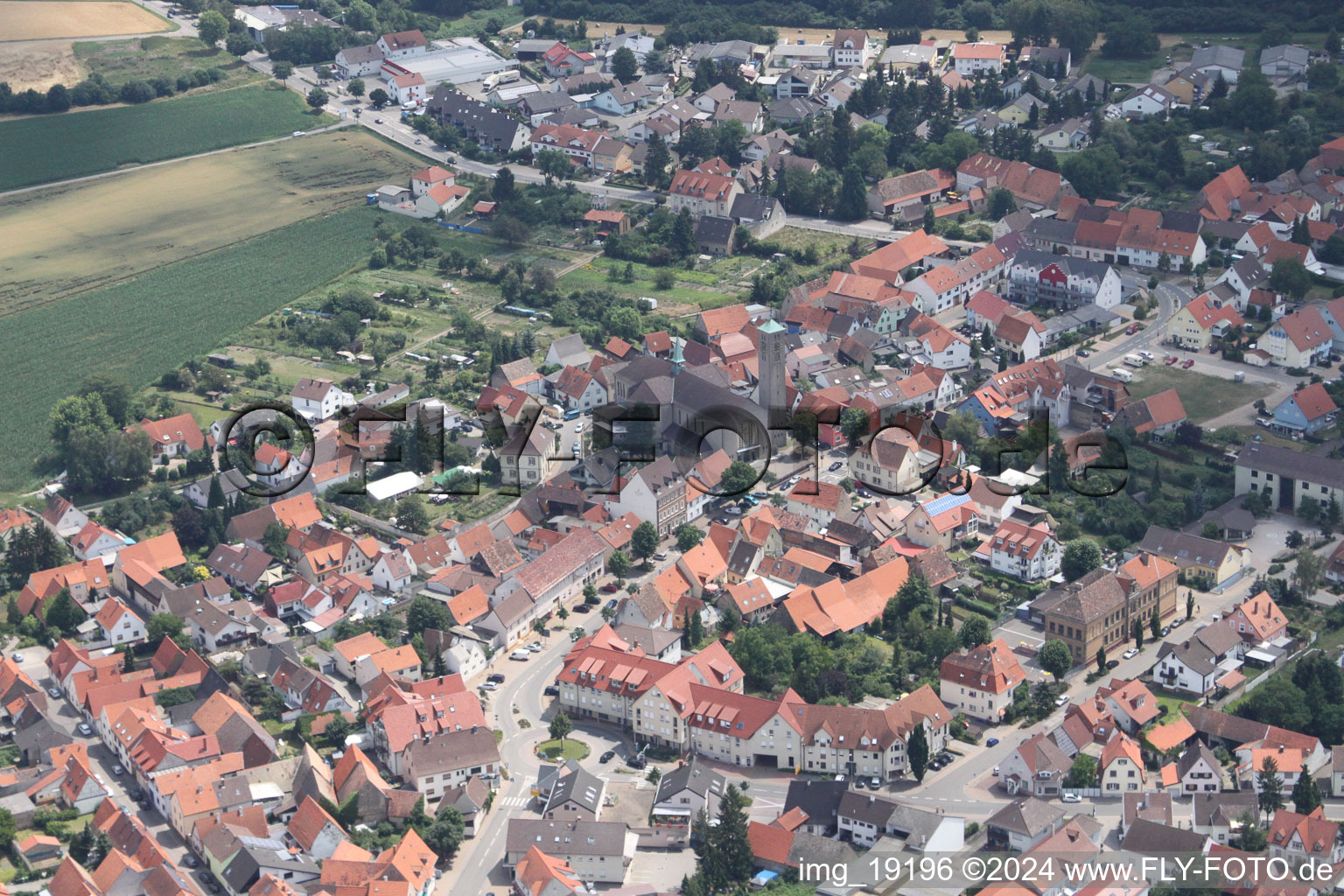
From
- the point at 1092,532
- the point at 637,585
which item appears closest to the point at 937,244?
the point at 1092,532

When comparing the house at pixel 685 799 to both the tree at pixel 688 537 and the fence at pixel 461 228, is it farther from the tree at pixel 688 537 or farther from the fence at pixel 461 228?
the fence at pixel 461 228

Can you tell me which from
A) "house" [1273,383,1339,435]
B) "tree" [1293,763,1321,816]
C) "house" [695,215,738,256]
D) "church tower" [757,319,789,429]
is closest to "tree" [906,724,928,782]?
"tree" [1293,763,1321,816]

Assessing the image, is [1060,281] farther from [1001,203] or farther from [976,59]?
[976,59]

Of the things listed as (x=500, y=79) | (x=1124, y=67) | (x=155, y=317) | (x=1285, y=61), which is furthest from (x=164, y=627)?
(x=1285, y=61)

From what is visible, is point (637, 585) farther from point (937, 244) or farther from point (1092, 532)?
point (937, 244)

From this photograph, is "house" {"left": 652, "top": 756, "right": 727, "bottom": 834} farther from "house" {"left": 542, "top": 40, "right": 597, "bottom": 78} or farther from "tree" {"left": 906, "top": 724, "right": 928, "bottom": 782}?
"house" {"left": 542, "top": 40, "right": 597, "bottom": 78}

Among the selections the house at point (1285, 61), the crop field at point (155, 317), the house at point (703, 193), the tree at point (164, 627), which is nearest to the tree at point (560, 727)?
the tree at point (164, 627)
